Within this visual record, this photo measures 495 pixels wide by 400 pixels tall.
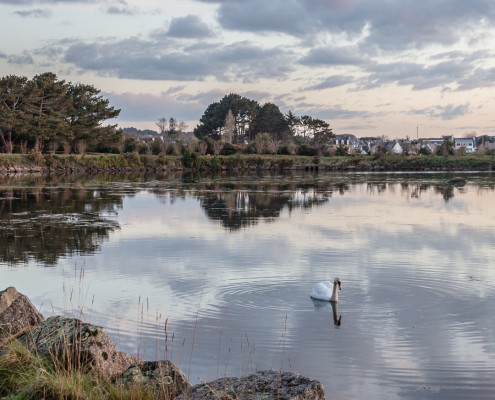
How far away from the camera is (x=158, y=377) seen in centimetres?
543

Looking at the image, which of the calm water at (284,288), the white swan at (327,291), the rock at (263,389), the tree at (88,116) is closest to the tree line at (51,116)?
the tree at (88,116)

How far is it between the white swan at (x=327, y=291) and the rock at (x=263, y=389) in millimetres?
5146

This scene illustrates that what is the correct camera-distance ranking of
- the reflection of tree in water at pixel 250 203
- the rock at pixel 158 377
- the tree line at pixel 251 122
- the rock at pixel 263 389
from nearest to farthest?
1. the rock at pixel 263 389
2. the rock at pixel 158 377
3. the reflection of tree in water at pixel 250 203
4. the tree line at pixel 251 122

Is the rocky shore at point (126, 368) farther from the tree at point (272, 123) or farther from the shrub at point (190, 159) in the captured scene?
the tree at point (272, 123)

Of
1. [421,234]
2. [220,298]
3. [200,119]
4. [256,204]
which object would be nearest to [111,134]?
[200,119]

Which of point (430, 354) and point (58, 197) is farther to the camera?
point (58, 197)

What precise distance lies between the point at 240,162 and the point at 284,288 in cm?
6746

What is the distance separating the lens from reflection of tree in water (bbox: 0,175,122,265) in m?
15.0

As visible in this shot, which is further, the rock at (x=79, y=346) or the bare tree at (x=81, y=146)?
the bare tree at (x=81, y=146)

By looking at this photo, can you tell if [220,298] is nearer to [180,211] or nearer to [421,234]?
[421,234]

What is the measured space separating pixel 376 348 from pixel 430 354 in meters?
0.69

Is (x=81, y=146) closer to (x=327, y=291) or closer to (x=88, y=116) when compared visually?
(x=88, y=116)

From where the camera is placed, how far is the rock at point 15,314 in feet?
21.8

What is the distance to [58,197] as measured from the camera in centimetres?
3105
